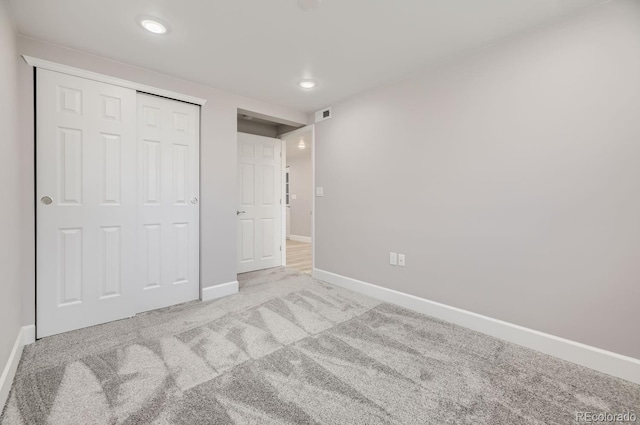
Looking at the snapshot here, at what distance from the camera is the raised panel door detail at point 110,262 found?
2.34 metres

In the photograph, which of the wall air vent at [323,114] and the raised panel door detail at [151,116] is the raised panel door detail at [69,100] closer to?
the raised panel door detail at [151,116]

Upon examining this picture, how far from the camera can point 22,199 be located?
6.52 ft

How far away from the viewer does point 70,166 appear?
2186 millimetres

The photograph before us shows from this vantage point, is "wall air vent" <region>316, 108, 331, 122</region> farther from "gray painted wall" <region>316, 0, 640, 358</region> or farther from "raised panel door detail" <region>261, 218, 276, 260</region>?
"raised panel door detail" <region>261, 218, 276, 260</region>

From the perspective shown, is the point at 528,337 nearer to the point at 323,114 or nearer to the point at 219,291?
the point at 219,291

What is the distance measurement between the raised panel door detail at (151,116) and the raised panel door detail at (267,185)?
176 centimetres

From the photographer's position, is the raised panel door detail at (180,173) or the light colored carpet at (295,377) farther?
the raised panel door detail at (180,173)

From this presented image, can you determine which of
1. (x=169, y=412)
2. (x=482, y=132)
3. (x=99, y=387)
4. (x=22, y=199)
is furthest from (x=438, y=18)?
(x=22, y=199)

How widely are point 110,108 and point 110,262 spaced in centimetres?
136

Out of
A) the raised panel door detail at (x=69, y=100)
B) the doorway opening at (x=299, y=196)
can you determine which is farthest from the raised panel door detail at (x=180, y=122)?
the doorway opening at (x=299, y=196)

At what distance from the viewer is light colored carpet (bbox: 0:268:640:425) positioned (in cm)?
135

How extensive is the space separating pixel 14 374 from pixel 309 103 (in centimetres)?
342

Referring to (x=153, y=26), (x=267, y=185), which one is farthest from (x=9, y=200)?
(x=267, y=185)

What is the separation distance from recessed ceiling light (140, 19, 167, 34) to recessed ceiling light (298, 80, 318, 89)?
1.26 meters
